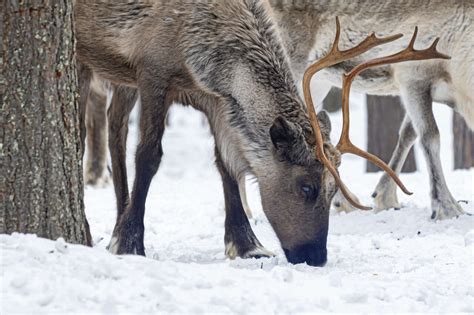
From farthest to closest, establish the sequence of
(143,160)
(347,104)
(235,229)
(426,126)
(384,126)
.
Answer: (384,126) < (426,126) < (235,229) < (143,160) < (347,104)

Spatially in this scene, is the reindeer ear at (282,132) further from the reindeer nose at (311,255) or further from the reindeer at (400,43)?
the reindeer at (400,43)

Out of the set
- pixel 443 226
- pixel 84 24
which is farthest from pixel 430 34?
pixel 84 24

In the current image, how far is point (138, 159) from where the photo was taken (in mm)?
6859

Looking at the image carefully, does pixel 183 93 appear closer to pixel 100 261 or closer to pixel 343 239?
pixel 343 239

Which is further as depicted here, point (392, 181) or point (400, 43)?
point (392, 181)

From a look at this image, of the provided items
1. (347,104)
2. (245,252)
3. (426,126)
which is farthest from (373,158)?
(426,126)

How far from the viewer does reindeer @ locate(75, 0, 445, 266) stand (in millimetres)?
6520

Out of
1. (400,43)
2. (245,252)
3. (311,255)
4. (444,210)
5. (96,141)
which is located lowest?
(245,252)

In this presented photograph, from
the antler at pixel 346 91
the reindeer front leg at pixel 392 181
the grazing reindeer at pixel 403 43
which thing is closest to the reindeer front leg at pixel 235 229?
the antler at pixel 346 91

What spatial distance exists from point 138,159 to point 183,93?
0.60 meters

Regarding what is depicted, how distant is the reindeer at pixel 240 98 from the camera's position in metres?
6.52

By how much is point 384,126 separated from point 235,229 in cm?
706

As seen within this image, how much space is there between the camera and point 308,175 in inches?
257

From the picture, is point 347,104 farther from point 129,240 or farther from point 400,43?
point 400,43
